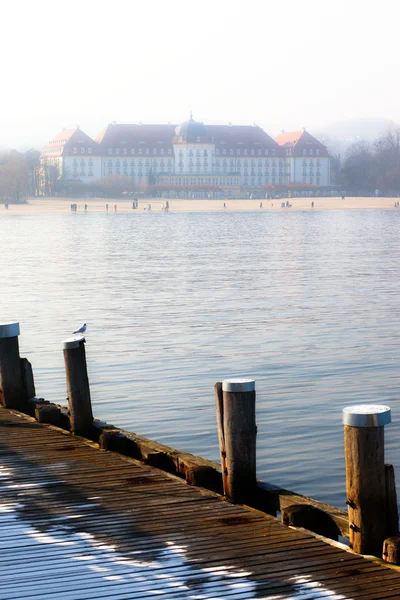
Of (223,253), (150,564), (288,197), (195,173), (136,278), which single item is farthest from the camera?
(195,173)

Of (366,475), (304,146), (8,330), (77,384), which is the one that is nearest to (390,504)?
(366,475)

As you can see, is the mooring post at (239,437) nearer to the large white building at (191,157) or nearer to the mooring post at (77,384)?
the mooring post at (77,384)

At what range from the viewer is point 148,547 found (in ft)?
21.1

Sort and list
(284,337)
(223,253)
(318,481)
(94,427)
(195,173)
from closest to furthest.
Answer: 1. (94,427)
2. (318,481)
3. (284,337)
4. (223,253)
5. (195,173)

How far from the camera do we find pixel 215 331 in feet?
70.0

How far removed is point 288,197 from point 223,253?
12876 centimetres

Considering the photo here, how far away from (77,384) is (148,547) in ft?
12.6

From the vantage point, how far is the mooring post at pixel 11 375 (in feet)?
37.0

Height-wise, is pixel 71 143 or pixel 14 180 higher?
pixel 71 143

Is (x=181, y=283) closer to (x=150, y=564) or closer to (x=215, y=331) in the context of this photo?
(x=215, y=331)

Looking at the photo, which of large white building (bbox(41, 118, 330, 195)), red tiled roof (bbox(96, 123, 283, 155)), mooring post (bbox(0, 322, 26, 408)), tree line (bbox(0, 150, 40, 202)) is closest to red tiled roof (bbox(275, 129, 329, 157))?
large white building (bbox(41, 118, 330, 195))

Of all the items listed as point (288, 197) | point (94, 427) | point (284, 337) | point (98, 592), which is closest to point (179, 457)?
point (94, 427)

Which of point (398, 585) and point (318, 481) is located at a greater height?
point (398, 585)

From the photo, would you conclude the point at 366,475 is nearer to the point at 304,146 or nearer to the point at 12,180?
the point at 12,180
